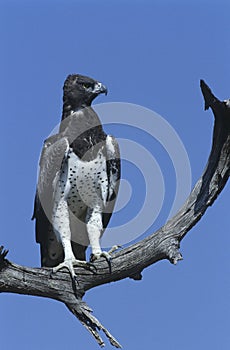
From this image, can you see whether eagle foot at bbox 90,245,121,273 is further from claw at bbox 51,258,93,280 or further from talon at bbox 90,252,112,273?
claw at bbox 51,258,93,280

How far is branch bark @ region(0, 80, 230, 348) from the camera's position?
8.20 m

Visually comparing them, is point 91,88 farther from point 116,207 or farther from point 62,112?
point 116,207

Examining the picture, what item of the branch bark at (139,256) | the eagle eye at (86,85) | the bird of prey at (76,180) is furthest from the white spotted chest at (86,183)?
the branch bark at (139,256)

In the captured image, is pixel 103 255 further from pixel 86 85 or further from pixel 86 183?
pixel 86 85

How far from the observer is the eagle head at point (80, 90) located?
34.8 feet

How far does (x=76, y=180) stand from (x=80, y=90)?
134 cm

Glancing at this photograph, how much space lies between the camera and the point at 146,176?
9.59 metres

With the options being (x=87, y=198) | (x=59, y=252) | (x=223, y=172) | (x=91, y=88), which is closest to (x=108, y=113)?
(x=91, y=88)

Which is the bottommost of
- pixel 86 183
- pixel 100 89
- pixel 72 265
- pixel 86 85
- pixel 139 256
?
pixel 139 256

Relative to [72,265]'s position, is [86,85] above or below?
above

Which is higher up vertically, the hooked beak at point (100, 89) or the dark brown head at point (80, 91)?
the dark brown head at point (80, 91)

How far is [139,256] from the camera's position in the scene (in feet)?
28.6

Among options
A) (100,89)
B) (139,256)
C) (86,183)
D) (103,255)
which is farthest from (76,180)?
(139,256)

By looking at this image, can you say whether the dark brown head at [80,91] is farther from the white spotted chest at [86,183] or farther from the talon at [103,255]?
the talon at [103,255]
